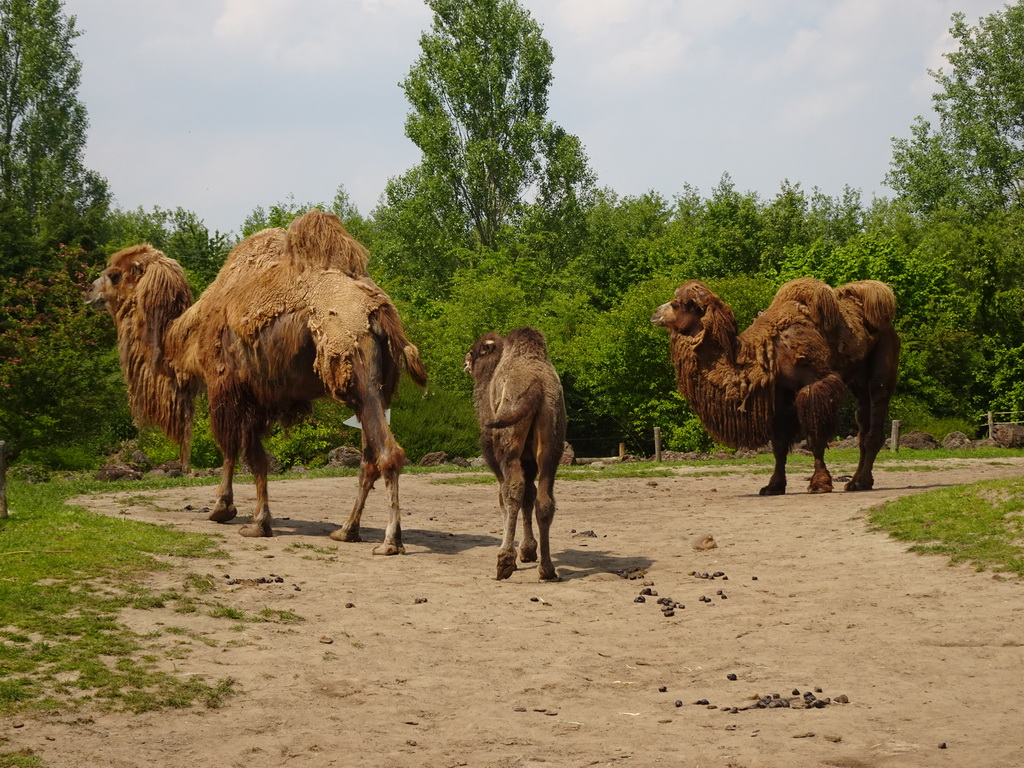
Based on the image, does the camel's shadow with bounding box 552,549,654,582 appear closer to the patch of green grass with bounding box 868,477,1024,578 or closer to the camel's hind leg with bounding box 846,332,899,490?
the patch of green grass with bounding box 868,477,1024,578

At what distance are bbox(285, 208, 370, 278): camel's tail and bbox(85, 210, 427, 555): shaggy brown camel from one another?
0.01 metres

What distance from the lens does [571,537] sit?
12.7m

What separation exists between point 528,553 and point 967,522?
441 centimetres

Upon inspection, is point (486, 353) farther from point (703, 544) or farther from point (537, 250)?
point (537, 250)

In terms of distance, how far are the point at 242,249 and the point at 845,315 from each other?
848 cm

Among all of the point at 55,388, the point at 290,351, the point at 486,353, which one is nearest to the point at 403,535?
the point at 290,351

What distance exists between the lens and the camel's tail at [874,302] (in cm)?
1606

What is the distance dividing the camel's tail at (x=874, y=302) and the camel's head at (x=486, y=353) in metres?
7.35

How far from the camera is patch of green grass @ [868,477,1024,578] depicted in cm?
1000

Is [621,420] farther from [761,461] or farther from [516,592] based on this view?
[516,592]

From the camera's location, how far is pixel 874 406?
16141 mm

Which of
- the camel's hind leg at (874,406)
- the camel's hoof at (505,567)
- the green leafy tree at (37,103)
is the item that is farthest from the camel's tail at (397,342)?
the green leafy tree at (37,103)

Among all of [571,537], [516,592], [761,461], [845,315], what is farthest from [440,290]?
[516,592]

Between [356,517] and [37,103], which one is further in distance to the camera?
[37,103]
